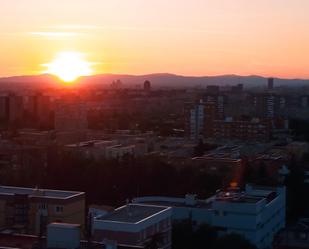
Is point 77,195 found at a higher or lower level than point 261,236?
higher

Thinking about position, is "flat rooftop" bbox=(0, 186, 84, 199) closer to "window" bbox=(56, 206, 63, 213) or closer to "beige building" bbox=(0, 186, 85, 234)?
"beige building" bbox=(0, 186, 85, 234)

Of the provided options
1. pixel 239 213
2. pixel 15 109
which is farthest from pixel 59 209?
pixel 15 109

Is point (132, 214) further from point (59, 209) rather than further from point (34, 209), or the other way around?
point (34, 209)

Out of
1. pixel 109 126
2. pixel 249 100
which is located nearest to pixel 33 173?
pixel 109 126

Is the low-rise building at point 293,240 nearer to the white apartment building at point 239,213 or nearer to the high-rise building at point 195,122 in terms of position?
the white apartment building at point 239,213

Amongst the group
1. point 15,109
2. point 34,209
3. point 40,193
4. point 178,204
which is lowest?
point 178,204

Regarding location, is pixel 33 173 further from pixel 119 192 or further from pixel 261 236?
pixel 261 236

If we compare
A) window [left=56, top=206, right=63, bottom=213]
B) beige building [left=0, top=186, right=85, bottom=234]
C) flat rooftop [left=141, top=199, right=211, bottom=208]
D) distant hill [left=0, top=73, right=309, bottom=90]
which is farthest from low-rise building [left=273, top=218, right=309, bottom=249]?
distant hill [left=0, top=73, right=309, bottom=90]

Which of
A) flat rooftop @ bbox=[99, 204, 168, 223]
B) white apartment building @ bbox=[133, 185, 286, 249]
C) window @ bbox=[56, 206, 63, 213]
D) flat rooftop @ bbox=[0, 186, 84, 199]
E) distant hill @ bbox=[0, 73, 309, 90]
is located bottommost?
white apartment building @ bbox=[133, 185, 286, 249]
